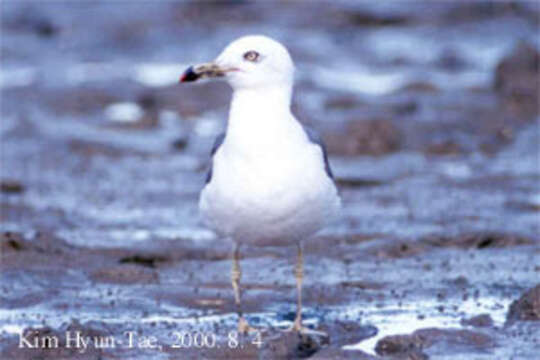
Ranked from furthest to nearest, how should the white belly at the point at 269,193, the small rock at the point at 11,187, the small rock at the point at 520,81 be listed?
1. the small rock at the point at 520,81
2. the small rock at the point at 11,187
3. the white belly at the point at 269,193

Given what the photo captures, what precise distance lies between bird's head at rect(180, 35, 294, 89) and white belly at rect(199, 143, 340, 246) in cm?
37

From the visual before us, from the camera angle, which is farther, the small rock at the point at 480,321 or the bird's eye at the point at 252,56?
the small rock at the point at 480,321

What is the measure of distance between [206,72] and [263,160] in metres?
0.58

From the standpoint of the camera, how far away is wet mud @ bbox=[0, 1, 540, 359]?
26.0ft

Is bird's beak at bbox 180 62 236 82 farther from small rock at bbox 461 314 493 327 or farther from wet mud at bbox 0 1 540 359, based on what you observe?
small rock at bbox 461 314 493 327

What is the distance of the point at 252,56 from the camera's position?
24.6ft

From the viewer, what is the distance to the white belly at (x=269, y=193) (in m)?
7.35

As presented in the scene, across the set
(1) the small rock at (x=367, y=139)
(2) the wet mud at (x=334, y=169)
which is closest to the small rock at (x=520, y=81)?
(2) the wet mud at (x=334, y=169)

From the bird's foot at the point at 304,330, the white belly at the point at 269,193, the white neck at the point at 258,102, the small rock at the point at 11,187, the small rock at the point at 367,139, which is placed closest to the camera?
the white belly at the point at 269,193

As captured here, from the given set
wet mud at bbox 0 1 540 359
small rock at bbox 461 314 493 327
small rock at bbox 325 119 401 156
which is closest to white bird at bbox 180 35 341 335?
wet mud at bbox 0 1 540 359

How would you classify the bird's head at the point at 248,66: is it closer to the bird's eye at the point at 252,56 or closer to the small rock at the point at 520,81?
the bird's eye at the point at 252,56

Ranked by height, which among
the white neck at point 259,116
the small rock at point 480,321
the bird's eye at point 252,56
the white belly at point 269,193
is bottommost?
the small rock at point 480,321

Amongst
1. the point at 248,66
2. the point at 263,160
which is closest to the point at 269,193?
the point at 263,160

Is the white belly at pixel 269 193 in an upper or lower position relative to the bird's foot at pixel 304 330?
upper
